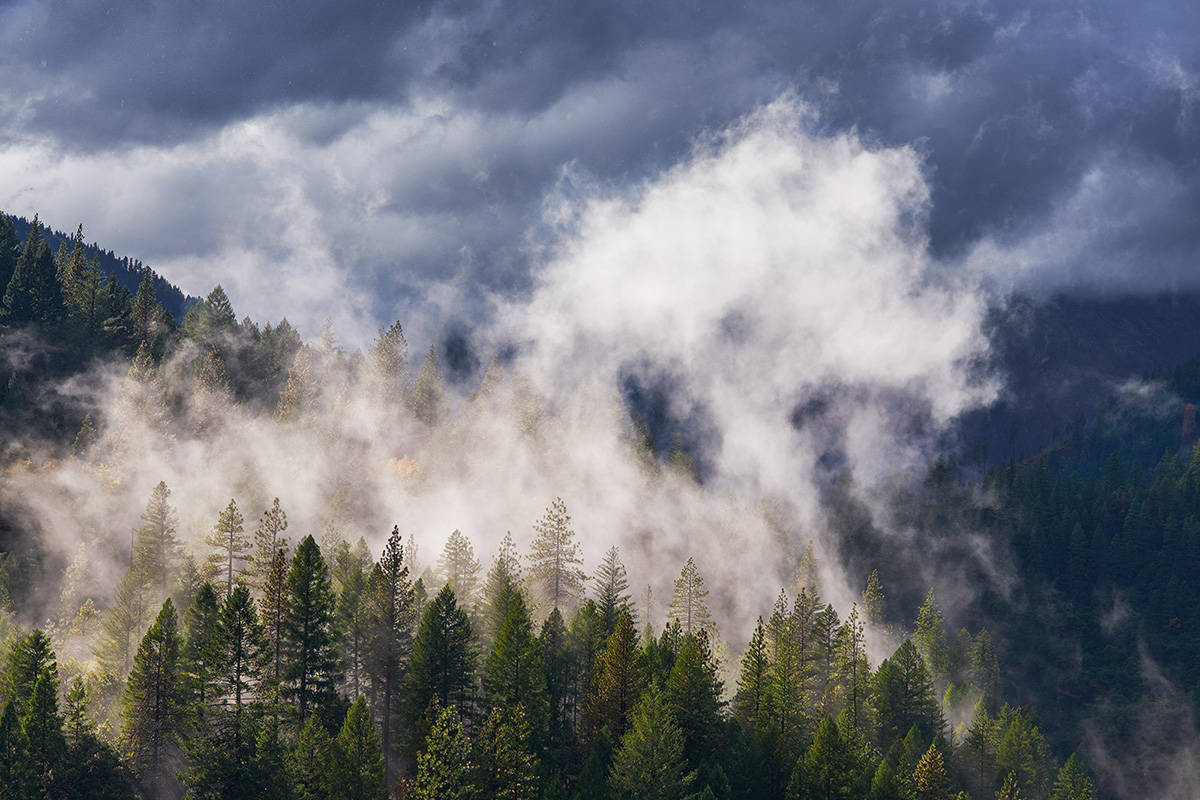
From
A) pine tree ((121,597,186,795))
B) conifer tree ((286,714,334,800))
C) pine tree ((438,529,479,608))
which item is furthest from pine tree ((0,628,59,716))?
pine tree ((438,529,479,608))

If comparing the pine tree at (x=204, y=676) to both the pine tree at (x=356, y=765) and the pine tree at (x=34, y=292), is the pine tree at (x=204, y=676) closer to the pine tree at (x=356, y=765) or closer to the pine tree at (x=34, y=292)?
the pine tree at (x=356, y=765)

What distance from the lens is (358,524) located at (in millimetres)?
144125

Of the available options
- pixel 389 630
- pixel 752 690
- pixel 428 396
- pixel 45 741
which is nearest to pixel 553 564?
pixel 752 690

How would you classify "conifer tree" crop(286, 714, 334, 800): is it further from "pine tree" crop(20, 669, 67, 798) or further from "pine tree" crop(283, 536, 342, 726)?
"pine tree" crop(20, 669, 67, 798)

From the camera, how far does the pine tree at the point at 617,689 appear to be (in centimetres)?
6525

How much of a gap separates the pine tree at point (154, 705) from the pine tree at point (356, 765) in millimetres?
12228

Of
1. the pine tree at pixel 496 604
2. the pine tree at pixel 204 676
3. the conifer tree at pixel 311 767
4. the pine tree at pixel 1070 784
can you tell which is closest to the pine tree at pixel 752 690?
the pine tree at pixel 496 604

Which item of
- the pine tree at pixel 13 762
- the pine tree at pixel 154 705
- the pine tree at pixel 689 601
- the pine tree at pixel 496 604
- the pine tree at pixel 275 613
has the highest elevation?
the pine tree at pixel 689 601

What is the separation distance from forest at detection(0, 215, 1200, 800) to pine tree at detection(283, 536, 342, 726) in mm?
185

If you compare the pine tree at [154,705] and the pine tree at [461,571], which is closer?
the pine tree at [154,705]

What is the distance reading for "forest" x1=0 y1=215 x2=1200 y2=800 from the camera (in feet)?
189

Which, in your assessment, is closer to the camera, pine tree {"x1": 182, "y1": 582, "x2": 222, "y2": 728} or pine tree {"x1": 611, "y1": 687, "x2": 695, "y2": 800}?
pine tree {"x1": 182, "y1": 582, "x2": 222, "y2": 728}

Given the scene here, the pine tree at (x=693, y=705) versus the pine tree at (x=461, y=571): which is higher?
the pine tree at (x=461, y=571)

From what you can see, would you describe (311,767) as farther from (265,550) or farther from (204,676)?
(265,550)
